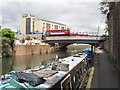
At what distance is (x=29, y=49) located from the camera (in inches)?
1492

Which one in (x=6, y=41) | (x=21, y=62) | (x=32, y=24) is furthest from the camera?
(x=32, y=24)

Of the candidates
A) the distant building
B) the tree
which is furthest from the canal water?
the distant building

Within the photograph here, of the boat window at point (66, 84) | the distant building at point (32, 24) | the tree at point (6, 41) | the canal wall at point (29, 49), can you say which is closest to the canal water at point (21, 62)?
the tree at point (6, 41)

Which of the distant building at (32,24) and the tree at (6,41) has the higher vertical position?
the distant building at (32,24)

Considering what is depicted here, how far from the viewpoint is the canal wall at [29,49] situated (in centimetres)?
3453

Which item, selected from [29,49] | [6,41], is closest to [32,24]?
[29,49]

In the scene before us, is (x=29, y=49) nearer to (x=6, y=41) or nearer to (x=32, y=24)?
(x=6, y=41)

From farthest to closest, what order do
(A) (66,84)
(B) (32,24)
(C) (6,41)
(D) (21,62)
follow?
(B) (32,24), (C) (6,41), (D) (21,62), (A) (66,84)

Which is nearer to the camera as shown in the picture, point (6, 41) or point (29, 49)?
point (6, 41)

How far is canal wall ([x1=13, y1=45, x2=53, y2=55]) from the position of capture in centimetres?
3453

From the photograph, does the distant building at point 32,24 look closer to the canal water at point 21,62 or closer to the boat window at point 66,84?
the canal water at point 21,62

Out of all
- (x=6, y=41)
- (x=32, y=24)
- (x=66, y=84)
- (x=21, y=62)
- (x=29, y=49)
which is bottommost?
(x=21, y=62)

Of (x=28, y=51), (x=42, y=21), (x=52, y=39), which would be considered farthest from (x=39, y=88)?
(x=42, y=21)

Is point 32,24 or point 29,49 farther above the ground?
point 32,24
